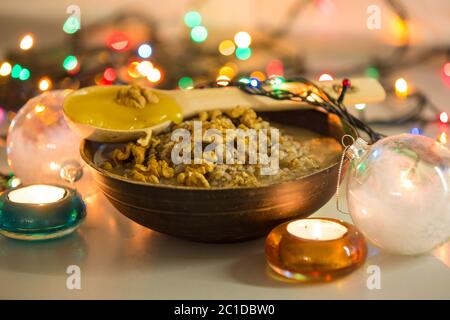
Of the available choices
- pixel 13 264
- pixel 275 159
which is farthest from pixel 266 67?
pixel 13 264

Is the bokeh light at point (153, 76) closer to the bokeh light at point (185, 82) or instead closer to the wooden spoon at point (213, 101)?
the bokeh light at point (185, 82)

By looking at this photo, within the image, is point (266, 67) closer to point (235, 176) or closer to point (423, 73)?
point (423, 73)

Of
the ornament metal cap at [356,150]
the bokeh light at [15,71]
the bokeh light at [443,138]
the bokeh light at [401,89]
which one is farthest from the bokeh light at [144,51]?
the ornament metal cap at [356,150]

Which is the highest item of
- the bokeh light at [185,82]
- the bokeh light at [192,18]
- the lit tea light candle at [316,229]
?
the bokeh light at [192,18]

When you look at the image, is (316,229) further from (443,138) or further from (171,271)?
(443,138)
